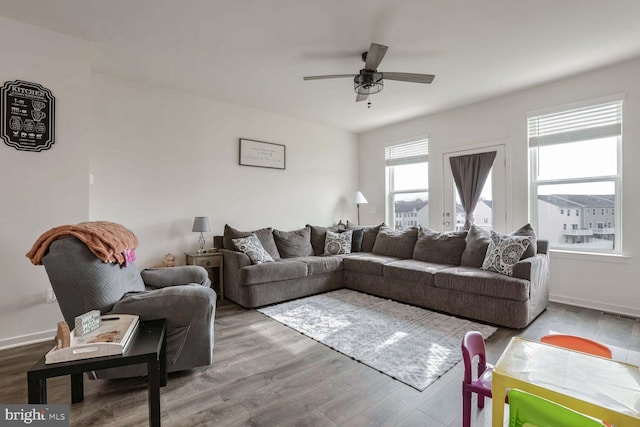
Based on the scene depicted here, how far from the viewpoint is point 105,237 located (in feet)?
6.23

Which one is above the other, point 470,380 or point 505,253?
point 505,253

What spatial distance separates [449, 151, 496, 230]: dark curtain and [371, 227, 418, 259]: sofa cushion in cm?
89

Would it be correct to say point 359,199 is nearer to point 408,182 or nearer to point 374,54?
point 408,182

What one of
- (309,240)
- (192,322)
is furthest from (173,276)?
(309,240)

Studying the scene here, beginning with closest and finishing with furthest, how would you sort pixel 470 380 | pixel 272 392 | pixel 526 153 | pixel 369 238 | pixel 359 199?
pixel 470 380 < pixel 272 392 < pixel 526 153 < pixel 369 238 < pixel 359 199

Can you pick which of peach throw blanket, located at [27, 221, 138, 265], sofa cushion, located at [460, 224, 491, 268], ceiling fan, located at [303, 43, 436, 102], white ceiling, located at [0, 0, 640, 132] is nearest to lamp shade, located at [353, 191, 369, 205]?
white ceiling, located at [0, 0, 640, 132]

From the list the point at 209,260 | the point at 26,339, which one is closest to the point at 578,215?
the point at 209,260

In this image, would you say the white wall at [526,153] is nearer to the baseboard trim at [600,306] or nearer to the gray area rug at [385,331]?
the baseboard trim at [600,306]

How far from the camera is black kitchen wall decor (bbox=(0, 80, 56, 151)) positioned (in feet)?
8.39

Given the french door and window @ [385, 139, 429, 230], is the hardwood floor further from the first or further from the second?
window @ [385, 139, 429, 230]

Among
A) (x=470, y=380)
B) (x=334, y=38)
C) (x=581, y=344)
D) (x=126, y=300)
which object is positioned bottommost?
(x=470, y=380)

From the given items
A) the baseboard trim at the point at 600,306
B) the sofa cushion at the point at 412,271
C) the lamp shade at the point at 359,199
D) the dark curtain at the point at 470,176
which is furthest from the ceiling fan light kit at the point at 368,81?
the baseboard trim at the point at 600,306

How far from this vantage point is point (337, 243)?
4.79m

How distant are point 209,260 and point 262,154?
1872mm
